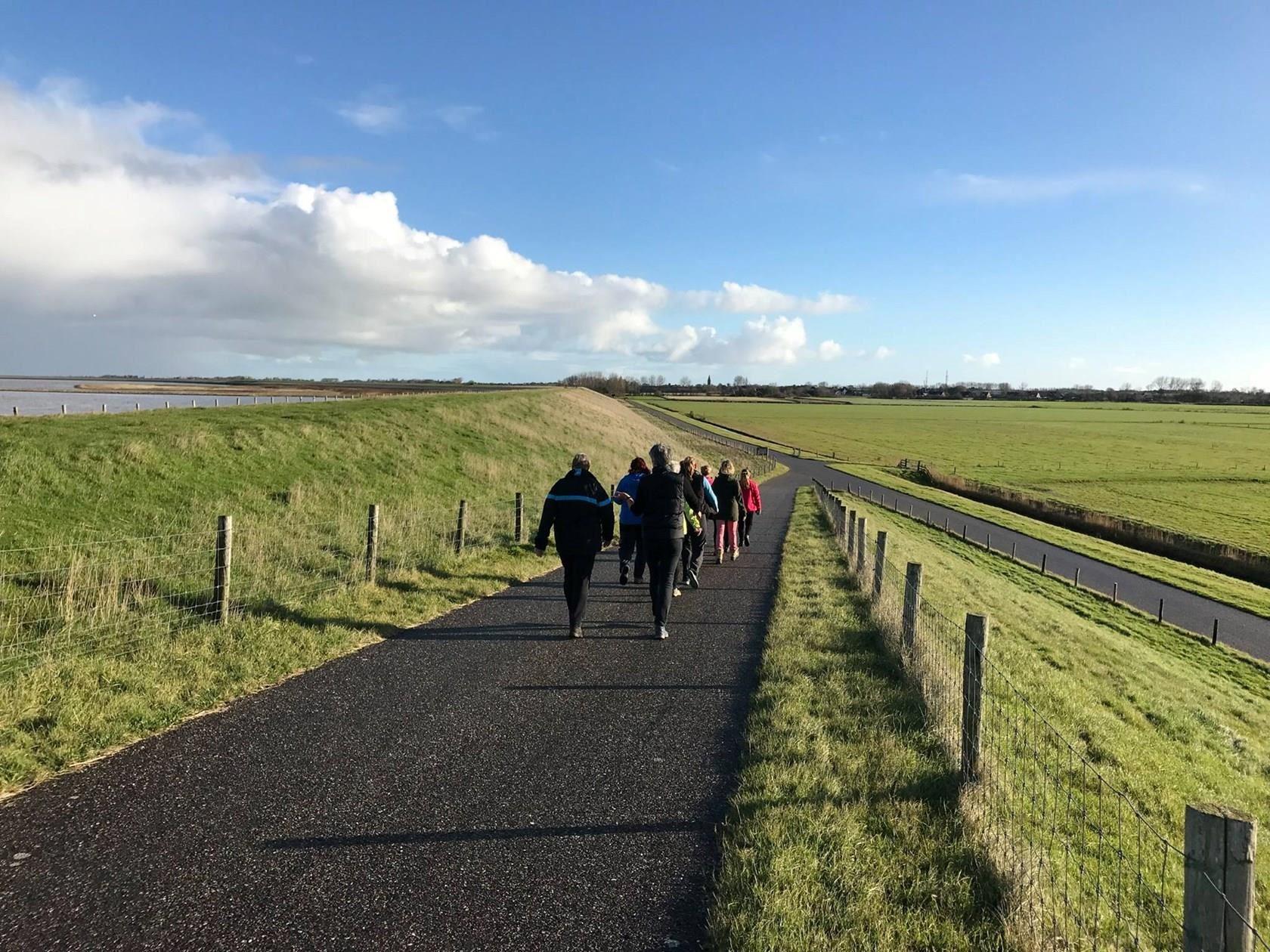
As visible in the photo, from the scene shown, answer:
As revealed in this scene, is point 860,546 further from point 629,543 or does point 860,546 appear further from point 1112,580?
point 1112,580

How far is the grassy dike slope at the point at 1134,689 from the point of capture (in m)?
7.27

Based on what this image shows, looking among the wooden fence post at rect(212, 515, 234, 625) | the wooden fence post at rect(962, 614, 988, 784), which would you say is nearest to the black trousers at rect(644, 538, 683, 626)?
the wooden fence post at rect(962, 614, 988, 784)

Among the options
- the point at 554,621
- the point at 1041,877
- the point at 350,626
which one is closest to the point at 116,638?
the point at 350,626

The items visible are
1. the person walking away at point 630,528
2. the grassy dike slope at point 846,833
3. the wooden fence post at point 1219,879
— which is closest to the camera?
the wooden fence post at point 1219,879

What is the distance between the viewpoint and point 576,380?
150 metres

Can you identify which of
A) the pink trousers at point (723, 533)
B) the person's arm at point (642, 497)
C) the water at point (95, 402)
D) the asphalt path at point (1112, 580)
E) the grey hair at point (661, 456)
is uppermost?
the water at point (95, 402)

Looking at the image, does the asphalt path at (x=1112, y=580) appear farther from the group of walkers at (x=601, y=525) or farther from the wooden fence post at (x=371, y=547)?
the wooden fence post at (x=371, y=547)

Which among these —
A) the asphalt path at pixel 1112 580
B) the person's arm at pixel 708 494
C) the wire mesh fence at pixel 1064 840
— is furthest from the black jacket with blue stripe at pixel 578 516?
the asphalt path at pixel 1112 580

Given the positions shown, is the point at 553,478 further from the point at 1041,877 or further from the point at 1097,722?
the point at 1041,877

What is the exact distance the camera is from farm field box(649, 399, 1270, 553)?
43.8m

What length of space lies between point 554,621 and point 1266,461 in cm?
8098

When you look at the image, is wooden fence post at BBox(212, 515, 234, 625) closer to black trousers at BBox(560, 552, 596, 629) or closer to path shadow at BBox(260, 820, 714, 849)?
black trousers at BBox(560, 552, 596, 629)

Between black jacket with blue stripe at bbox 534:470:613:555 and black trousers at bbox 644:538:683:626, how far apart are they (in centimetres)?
61

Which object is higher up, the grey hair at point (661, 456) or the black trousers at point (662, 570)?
the grey hair at point (661, 456)
